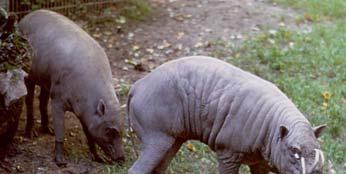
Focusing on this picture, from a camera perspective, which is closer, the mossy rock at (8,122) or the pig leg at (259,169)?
the pig leg at (259,169)

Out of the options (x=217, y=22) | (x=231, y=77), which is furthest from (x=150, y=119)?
(x=217, y=22)

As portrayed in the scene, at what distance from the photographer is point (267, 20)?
11.1m

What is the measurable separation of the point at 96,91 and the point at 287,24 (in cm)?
496

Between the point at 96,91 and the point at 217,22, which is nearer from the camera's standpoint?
the point at 96,91

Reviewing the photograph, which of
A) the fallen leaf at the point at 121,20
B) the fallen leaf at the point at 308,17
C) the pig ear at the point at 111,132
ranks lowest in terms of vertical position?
the fallen leaf at the point at 121,20

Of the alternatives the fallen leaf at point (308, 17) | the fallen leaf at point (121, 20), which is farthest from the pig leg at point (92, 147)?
the fallen leaf at point (308, 17)

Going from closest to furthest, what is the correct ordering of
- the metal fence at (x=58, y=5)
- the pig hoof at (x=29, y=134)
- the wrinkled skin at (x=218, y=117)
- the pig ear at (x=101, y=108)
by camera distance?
1. the wrinkled skin at (x=218, y=117)
2. the pig ear at (x=101, y=108)
3. the pig hoof at (x=29, y=134)
4. the metal fence at (x=58, y=5)

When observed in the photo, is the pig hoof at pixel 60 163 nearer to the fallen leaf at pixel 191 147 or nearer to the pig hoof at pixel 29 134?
the pig hoof at pixel 29 134

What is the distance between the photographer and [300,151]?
5.10 metres

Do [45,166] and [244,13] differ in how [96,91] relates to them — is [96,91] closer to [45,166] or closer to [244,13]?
[45,166]

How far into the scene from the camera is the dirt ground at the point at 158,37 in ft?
22.6

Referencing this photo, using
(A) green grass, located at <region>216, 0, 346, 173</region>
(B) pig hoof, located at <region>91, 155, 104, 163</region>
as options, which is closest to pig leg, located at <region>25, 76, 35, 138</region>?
(B) pig hoof, located at <region>91, 155, 104, 163</region>

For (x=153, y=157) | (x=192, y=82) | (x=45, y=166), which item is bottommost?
(x=45, y=166)

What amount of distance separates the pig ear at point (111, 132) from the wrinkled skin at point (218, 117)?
2.00 feet
